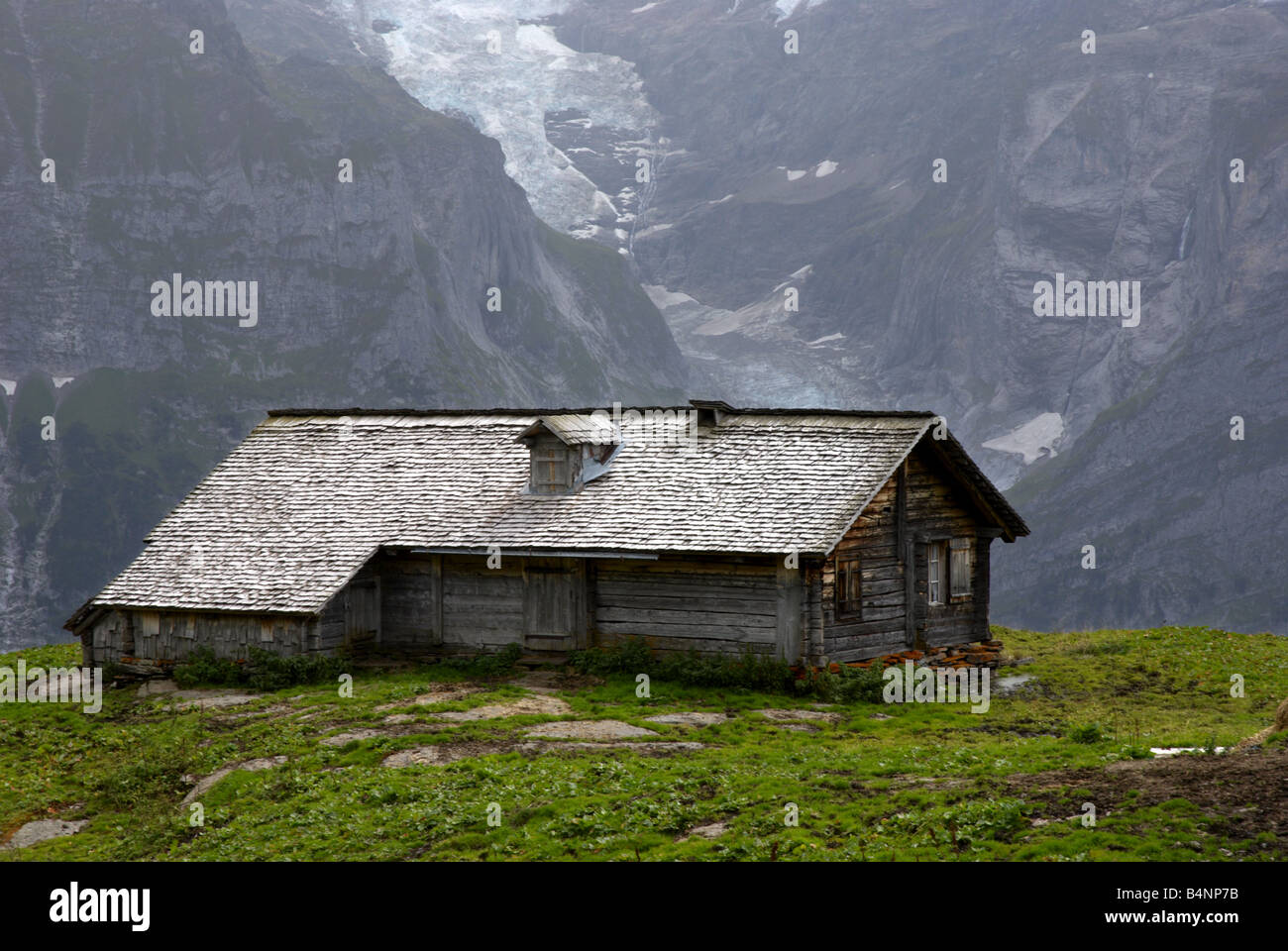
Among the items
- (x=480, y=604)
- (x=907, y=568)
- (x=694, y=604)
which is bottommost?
(x=480, y=604)

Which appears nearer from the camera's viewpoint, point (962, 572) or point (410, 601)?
point (410, 601)

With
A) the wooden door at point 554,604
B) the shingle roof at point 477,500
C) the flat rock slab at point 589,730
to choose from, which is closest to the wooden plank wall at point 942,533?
the shingle roof at point 477,500

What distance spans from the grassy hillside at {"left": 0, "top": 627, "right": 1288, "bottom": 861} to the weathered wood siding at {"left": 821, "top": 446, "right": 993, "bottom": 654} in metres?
2.06

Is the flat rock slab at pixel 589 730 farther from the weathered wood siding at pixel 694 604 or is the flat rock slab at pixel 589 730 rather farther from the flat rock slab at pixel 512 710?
the weathered wood siding at pixel 694 604

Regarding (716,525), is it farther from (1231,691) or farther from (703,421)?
(1231,691)

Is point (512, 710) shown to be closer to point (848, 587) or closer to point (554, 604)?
point (554, 604)

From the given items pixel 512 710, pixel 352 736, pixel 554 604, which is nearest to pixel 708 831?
pixel 352 736

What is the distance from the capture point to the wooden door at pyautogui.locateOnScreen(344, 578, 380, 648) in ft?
99.0

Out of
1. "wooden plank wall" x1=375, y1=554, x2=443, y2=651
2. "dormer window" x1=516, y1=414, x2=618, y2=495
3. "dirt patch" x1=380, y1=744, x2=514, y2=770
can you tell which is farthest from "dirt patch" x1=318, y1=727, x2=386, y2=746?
"dormer window" x1=516, y1=414, x2=618, y2=495

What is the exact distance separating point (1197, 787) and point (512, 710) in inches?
499

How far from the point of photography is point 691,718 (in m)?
23.8

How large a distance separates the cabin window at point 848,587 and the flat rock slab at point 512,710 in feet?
20.2

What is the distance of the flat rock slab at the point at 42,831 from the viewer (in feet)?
63.8

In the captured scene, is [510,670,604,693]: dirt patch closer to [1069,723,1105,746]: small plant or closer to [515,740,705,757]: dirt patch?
[515,740,705,757]: dirt patch
